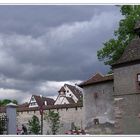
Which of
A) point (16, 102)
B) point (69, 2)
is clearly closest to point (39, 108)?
point (16, 102)

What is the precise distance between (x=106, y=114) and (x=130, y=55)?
6.28 ft

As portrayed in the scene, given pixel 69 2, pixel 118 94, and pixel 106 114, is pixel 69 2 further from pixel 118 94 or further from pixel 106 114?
pixel 106 114

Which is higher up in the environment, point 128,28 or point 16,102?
point 128,28

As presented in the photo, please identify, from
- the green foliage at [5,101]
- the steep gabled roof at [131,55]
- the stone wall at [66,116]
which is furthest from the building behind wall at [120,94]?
the green foliage at [5,101]

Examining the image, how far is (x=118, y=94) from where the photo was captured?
9805 mm

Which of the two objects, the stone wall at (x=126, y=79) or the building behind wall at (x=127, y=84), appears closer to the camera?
the building behind wall at (x=127, y=84)

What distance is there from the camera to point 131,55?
9.45m

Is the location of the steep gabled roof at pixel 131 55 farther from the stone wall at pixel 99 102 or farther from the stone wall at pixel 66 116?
the stone wall at pixel 66 116

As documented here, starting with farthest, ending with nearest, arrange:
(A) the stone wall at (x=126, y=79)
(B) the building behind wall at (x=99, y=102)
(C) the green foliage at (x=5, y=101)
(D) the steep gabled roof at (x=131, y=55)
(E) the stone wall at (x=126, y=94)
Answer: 1. (B) the building behind wall at (x=99, y=102)
2. (A) the stone wall at (x=126, y=79)
3. (D) the steep gabled roof at (x=131, y=55)
4. (E) the stone wall at (x=126, y=94)
5. (C) the green foliage at (x=5, y=101)

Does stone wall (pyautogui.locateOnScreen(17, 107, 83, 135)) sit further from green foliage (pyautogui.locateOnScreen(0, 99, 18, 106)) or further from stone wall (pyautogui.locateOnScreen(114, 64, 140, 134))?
stone wall (pyautogui.locateOnScreen(114, 64, 140, 134))

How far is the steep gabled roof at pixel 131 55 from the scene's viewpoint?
9363 mm

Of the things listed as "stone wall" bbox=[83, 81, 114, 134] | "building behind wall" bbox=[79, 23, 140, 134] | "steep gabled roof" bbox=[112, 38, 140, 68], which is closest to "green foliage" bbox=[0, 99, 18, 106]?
"building behind wall" bbox=[79, 23, 140, 134]

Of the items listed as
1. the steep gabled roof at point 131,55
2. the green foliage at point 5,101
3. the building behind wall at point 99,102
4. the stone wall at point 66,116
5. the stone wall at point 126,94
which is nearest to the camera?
the green foliage at point 5,101

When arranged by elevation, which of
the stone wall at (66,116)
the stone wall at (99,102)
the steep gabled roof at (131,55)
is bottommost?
the stone wall at (66,116)
